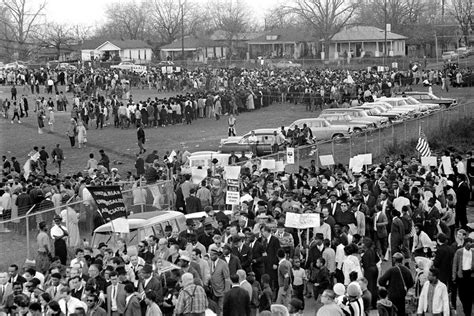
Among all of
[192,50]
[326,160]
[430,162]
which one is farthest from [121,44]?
[430,162]

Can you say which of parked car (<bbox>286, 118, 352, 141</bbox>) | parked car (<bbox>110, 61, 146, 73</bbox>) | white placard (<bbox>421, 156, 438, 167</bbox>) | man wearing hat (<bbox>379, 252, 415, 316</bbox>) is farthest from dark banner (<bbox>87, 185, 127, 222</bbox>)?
parked car (<bbox>110, 61, 146, 73</bbox>)

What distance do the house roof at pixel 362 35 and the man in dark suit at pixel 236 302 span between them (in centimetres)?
8668

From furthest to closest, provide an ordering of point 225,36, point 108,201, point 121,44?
point 225,36 → point 121,44 → point 108,201

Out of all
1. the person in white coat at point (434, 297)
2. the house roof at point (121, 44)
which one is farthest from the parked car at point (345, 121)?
the house roof at point (121, 44)

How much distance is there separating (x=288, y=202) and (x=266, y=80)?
44.8 metres

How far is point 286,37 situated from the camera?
113062 millimetres

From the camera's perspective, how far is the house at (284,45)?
4355 inches

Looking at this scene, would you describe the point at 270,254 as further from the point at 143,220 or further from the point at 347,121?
the point at 347,121

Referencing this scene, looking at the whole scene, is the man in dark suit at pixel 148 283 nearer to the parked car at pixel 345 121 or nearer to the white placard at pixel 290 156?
the white placard at pixel 290 156

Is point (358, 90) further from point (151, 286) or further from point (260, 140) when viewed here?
point (151, 286)

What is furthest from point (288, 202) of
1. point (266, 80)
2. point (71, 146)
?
point (266, 80)

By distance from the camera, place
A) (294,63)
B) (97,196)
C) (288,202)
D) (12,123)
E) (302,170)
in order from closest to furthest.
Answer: (97,196) → (288,202) → (302,170) → (12,123) → (294,63)

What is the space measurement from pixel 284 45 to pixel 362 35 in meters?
14.7

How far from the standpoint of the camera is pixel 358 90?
182ft
